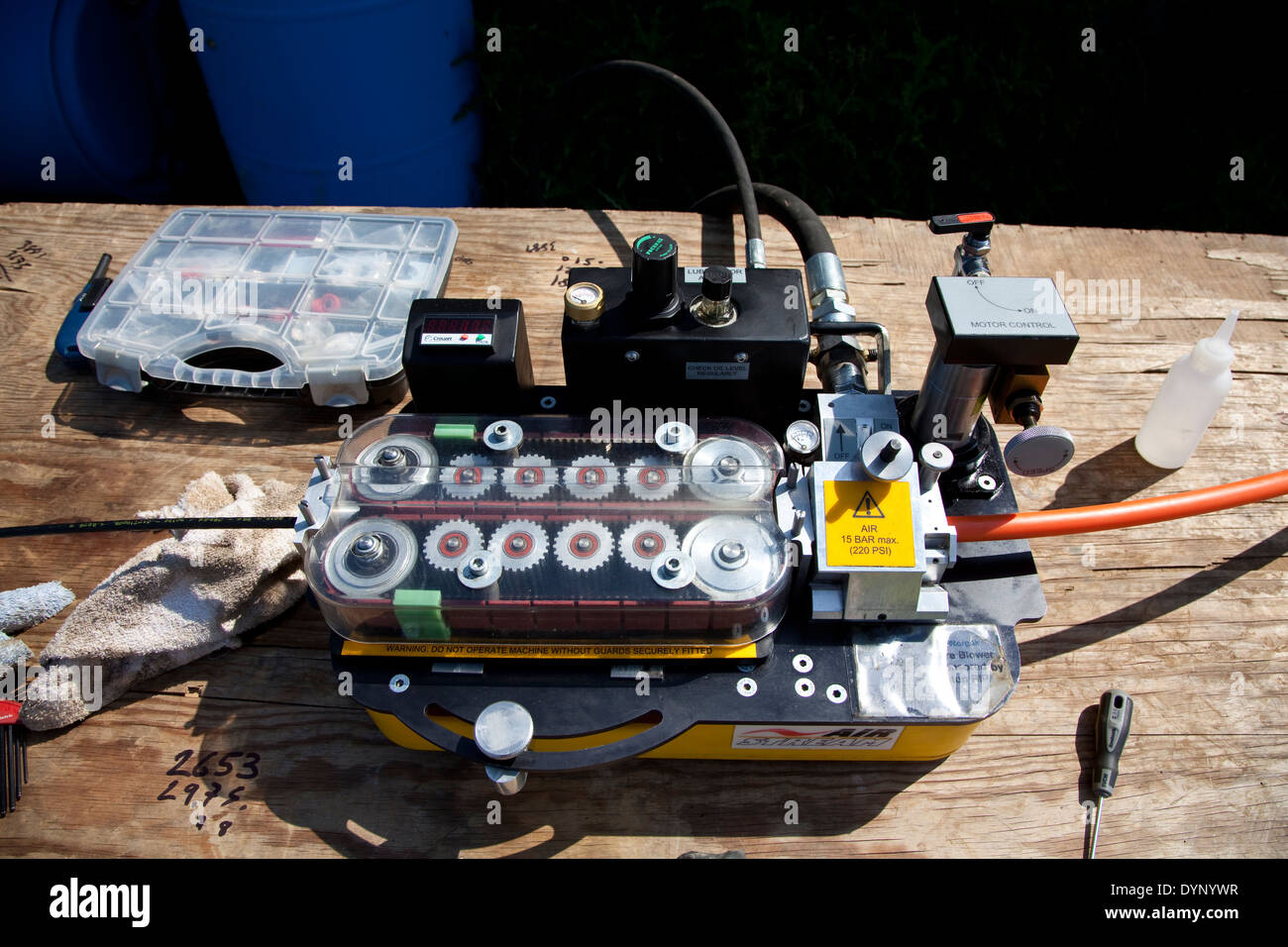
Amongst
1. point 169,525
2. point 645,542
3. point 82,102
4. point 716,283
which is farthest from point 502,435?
point 82,102

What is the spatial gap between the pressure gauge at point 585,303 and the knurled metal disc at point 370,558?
1.30ft

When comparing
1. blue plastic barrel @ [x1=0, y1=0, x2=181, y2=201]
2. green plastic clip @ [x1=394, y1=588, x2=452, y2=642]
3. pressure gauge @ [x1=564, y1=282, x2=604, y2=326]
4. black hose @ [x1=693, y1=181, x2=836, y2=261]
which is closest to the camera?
green plastic clip @ [x1=394, y1=588, x2=452, y2=642]

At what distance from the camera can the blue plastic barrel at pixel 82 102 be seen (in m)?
2.25

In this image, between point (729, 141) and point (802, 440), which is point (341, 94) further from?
point (802, 440)

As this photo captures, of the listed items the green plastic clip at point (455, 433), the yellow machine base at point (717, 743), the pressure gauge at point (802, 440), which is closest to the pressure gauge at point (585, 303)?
the green plastic clip at point (455, 433)

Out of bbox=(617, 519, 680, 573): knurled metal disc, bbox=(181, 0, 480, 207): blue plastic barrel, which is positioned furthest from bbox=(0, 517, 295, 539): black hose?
bbox=(181, 0, 480, 207): blue plastic barrel

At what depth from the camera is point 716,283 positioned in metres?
1.18

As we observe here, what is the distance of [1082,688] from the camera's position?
1.26 metres

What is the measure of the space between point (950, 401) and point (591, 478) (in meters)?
0.53

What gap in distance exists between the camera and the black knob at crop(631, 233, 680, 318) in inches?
45.6

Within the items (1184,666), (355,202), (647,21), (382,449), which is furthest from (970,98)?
(382,449)

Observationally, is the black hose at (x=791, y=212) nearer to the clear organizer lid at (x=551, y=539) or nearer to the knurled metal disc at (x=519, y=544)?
the clear organizer lid at (x=551, y=539)

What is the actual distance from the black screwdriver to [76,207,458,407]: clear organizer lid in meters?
1.32

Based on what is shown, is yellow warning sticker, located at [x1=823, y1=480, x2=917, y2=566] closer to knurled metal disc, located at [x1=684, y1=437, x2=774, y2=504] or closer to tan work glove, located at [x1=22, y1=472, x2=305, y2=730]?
knurled metal disc, located at [x1=684, y1=437, x2=774, y2=504]
